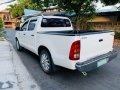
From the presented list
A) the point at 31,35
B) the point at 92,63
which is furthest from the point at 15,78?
the point at 92,63

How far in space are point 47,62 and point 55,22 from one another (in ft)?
6.77

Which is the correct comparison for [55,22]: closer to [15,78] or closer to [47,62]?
[47,62]

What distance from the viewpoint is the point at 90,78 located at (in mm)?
5172

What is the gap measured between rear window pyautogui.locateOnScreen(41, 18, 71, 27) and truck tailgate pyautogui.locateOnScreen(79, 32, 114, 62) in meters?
2.41

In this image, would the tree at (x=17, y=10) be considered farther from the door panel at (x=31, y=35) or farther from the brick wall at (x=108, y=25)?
the door panel at (x=31, y=35)

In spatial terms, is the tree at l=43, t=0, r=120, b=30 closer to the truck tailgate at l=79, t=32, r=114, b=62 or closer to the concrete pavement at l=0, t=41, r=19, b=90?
the concrete pavement at l=0, t=41, r=19, b=90

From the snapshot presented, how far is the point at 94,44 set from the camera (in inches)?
177

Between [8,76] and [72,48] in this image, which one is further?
A: [8,76]

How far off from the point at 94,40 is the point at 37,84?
2.00 m

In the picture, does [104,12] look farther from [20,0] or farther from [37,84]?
[20,0]

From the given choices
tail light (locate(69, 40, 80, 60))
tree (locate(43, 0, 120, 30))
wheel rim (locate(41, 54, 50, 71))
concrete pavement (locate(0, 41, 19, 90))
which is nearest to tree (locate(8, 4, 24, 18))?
tree (locate(43, 0, 120, 30))

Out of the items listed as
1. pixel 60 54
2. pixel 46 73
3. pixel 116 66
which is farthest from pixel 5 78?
pixel 116 66

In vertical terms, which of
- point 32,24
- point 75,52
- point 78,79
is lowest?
point 78,79

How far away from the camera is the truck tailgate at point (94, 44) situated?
423 cm
